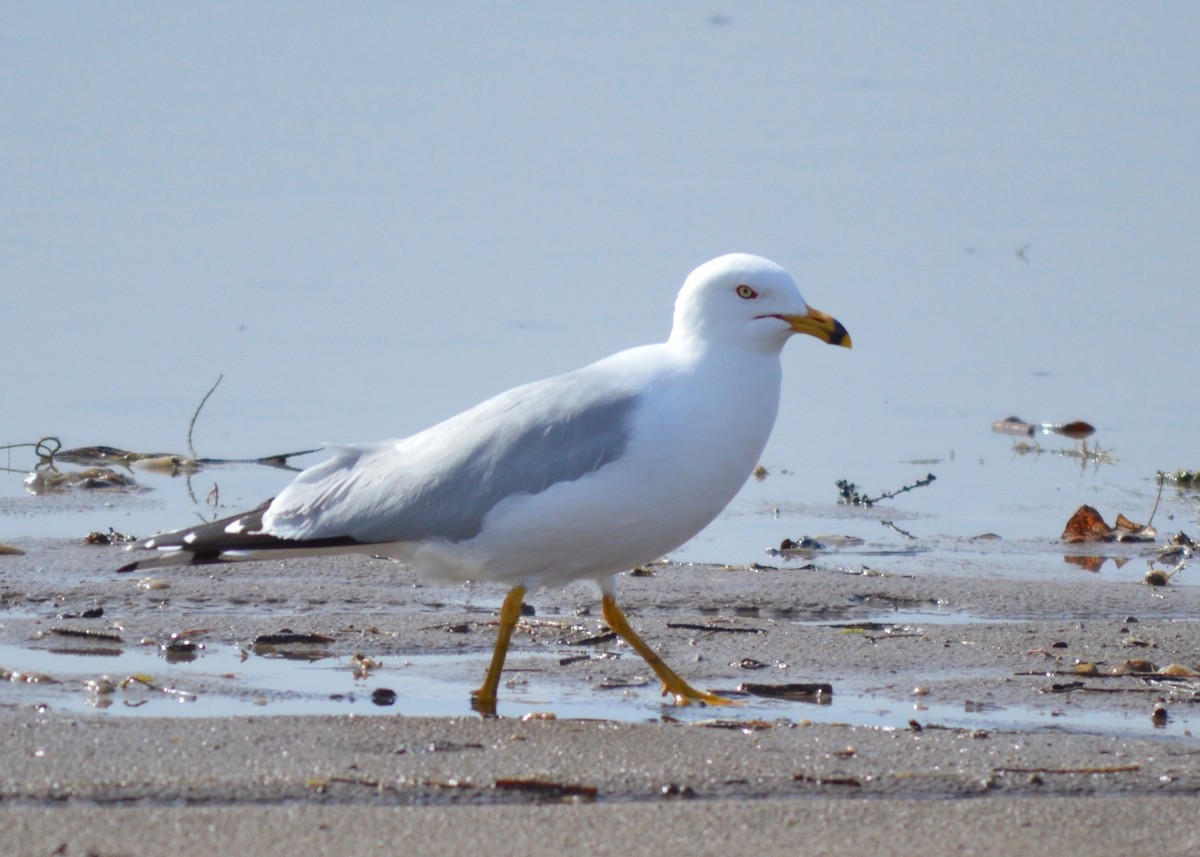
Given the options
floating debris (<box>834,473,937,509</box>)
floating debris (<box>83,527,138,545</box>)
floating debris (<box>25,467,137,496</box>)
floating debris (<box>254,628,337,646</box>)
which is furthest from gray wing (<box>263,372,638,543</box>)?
floating debris (<box>834,473,937,509</box>)

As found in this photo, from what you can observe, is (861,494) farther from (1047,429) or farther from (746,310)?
(746,310)

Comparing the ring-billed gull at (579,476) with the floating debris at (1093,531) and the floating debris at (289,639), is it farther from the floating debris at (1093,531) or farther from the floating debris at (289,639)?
the floating debris at (1093,531)

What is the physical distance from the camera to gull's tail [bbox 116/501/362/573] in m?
5.88

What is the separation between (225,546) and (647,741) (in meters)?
1.70

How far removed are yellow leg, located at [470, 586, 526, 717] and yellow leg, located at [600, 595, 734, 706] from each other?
1.26ft

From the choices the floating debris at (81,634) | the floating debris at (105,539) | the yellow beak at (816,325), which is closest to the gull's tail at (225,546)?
the floating debris at (81,634)

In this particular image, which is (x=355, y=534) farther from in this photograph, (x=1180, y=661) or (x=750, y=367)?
(x=1180, y=661)

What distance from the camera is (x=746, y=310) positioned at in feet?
19.3

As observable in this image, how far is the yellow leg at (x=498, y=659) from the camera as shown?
5355 millimetres

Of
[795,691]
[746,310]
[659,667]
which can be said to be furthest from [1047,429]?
[659,667]

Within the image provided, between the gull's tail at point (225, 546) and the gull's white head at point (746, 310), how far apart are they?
1.27 m

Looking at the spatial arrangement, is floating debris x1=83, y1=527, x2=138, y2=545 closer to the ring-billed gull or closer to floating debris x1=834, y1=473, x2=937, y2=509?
the ring-billed gull

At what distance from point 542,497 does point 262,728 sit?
1183mm

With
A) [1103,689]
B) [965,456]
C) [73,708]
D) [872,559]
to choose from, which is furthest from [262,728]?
[965,456]
